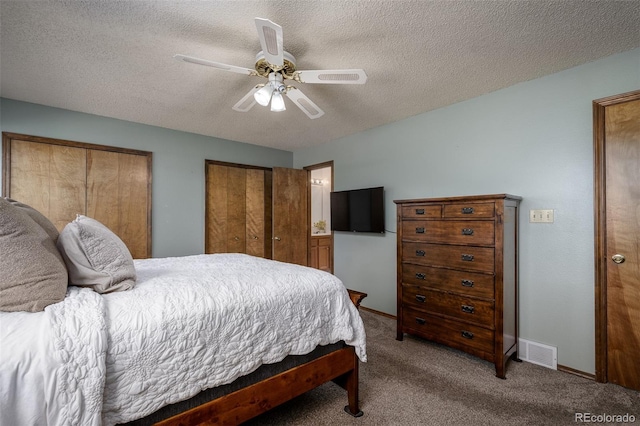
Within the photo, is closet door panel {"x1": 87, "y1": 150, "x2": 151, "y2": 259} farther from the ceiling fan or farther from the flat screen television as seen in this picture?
the flat screen television

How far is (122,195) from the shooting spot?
353 centimetres

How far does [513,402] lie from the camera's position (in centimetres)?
192

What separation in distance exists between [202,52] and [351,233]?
2.84m

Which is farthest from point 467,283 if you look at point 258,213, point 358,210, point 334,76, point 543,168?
point 258,213

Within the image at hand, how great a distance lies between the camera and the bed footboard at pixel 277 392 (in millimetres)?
1261

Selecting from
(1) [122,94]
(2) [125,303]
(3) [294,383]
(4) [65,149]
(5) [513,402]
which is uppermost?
(1) [122,94]

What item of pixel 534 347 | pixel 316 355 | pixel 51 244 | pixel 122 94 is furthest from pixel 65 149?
pixel 534 347

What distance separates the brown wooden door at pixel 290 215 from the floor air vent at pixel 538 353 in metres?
3.09

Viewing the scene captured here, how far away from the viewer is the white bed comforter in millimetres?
916

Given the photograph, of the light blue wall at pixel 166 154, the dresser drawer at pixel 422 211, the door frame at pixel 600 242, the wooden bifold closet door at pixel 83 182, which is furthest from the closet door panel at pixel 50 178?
the door frame at pixel 600 242

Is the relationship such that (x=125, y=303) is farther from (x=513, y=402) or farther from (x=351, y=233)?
(x=351, y=233)

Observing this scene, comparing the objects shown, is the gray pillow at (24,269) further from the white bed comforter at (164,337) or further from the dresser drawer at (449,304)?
the dresser drawer at (449,304)

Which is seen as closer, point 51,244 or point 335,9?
point 51,244

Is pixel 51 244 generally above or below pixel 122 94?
below
